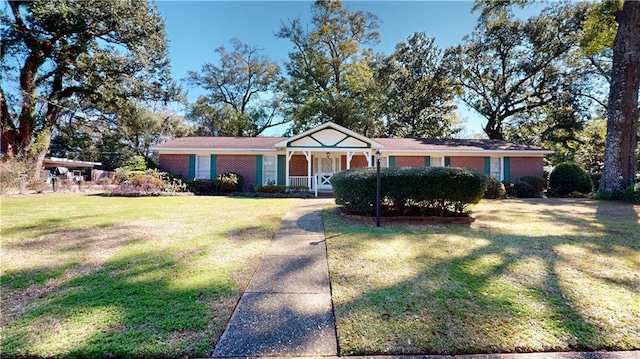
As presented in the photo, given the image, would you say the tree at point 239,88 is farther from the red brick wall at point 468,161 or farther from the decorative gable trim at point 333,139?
the red brick wall at point 468,161

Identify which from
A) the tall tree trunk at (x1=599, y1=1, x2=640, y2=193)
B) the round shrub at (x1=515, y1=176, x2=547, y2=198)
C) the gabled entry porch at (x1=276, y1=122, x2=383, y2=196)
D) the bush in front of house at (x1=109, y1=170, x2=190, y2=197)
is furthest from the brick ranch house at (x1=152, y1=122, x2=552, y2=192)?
the tall tree trunk at (x1=599, y1=1, x2=640, y2=193)

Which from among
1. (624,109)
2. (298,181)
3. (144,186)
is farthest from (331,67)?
(624,109)

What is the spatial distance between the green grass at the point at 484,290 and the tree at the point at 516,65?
21274 mm

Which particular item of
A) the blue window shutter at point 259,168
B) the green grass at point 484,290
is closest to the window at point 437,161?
the blue window shutter at point 259,168

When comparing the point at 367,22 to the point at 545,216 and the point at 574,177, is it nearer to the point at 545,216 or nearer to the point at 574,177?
the point at 574,177

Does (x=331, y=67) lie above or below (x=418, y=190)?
above

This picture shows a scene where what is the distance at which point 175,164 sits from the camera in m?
16.9

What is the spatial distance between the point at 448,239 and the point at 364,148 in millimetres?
10871

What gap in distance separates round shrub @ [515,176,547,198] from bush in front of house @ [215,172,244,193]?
15863 mm

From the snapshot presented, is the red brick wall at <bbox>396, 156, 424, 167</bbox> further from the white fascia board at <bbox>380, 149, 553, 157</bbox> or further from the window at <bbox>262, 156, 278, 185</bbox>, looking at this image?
the window at <bbox>262, 156, 278, 185</bbox>

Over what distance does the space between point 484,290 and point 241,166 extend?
52.0ft

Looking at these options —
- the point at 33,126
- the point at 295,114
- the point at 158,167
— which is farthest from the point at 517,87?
the point at 33,126

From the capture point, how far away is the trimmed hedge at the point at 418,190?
7.05 metres

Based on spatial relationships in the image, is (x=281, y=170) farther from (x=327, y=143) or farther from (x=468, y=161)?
(x=468, y=161)
